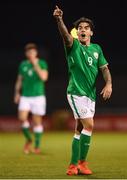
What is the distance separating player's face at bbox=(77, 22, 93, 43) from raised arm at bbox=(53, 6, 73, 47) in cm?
33

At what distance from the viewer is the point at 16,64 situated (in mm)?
28328

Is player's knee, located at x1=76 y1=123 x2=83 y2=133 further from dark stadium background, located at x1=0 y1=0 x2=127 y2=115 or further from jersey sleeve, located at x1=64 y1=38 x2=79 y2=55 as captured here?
dark stadium background, located at x1=0 y1=0 x2=127 y2=115

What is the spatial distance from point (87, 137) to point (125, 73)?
19.7 metres

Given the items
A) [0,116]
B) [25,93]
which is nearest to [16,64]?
[0,116]

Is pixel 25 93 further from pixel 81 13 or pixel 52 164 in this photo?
pixel 81 13

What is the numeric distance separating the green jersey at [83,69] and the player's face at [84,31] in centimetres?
10

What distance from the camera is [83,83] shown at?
29.0 feet

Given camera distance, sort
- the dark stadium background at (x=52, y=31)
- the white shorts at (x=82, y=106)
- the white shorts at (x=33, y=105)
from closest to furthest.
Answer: the white shorts at (x=82, y=106) < the white shorts at (x=33, y=105) < the dark stadium background at (x=52, y=31)

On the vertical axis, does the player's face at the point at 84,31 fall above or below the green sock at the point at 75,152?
above

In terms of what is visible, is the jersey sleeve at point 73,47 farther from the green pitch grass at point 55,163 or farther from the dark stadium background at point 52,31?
the dark stadium background at point 52,31

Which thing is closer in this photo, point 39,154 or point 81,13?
point 39,154

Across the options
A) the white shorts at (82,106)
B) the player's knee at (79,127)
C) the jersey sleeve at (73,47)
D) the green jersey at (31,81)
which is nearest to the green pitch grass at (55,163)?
the player's knee at (79,127)

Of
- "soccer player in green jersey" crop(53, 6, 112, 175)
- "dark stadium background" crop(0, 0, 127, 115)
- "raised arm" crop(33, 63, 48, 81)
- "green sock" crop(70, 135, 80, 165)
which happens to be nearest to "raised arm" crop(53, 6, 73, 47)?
"soccer player in green jersey" crop(53, 6, 112, 175)

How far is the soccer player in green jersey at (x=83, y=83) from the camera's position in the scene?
873cm
